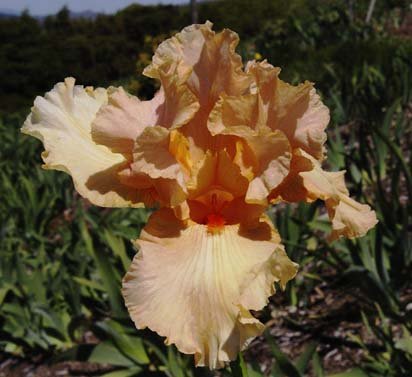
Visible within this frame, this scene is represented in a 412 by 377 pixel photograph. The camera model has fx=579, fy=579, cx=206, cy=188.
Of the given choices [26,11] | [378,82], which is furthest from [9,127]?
[26,11]

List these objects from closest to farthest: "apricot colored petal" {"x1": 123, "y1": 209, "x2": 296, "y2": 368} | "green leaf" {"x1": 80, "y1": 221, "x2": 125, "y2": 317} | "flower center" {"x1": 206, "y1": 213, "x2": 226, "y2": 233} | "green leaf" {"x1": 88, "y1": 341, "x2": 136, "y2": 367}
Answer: "apricot colored petal" {"x1": 123, "y1": 209, "x2": 296, "y2": 368} < "flower center" {"x1": 206, "y1": 213, "x2": 226, "y2": 233} < "green leaf" {"x1": 88, "y1": 341, "x2": 136, "y2": 367} < "green leaf" {"x1": 80, "y1": 221, "x2": 125, "y2": 317}

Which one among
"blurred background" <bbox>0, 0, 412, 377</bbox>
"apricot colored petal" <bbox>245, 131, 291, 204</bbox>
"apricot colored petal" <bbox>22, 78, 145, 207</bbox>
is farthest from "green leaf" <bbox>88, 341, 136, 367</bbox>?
"apricot colored petal" <bbox>245, 131, 291, 204</bbox>

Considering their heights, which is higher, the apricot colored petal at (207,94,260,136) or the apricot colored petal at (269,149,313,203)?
the apricot colored petal at (207,94,260,136)

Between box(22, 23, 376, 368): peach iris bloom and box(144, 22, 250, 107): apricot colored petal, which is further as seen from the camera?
box(144, 22, 250, 107): apricot colored petal

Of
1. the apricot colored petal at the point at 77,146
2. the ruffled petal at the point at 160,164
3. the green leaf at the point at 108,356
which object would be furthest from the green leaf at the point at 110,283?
the ruffled petal at the point at 160,164

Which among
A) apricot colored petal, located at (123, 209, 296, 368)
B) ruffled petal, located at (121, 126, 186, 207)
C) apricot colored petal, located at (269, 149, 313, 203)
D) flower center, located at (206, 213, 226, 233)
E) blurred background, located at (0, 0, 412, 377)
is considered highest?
ruffled petal, located at (121, 126, 186, 207)

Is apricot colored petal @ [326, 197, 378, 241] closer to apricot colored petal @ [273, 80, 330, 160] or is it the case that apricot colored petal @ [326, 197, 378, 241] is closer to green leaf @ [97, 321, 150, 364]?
apricot colored petal @ [273, 80, 330, 160]

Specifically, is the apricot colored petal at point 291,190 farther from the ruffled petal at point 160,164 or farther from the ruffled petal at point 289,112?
the ruffled petal at point 160,164

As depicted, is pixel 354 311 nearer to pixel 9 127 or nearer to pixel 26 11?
pixel 9 127

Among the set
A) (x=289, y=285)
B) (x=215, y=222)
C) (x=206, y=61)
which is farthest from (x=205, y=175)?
(x=289, y=285)
